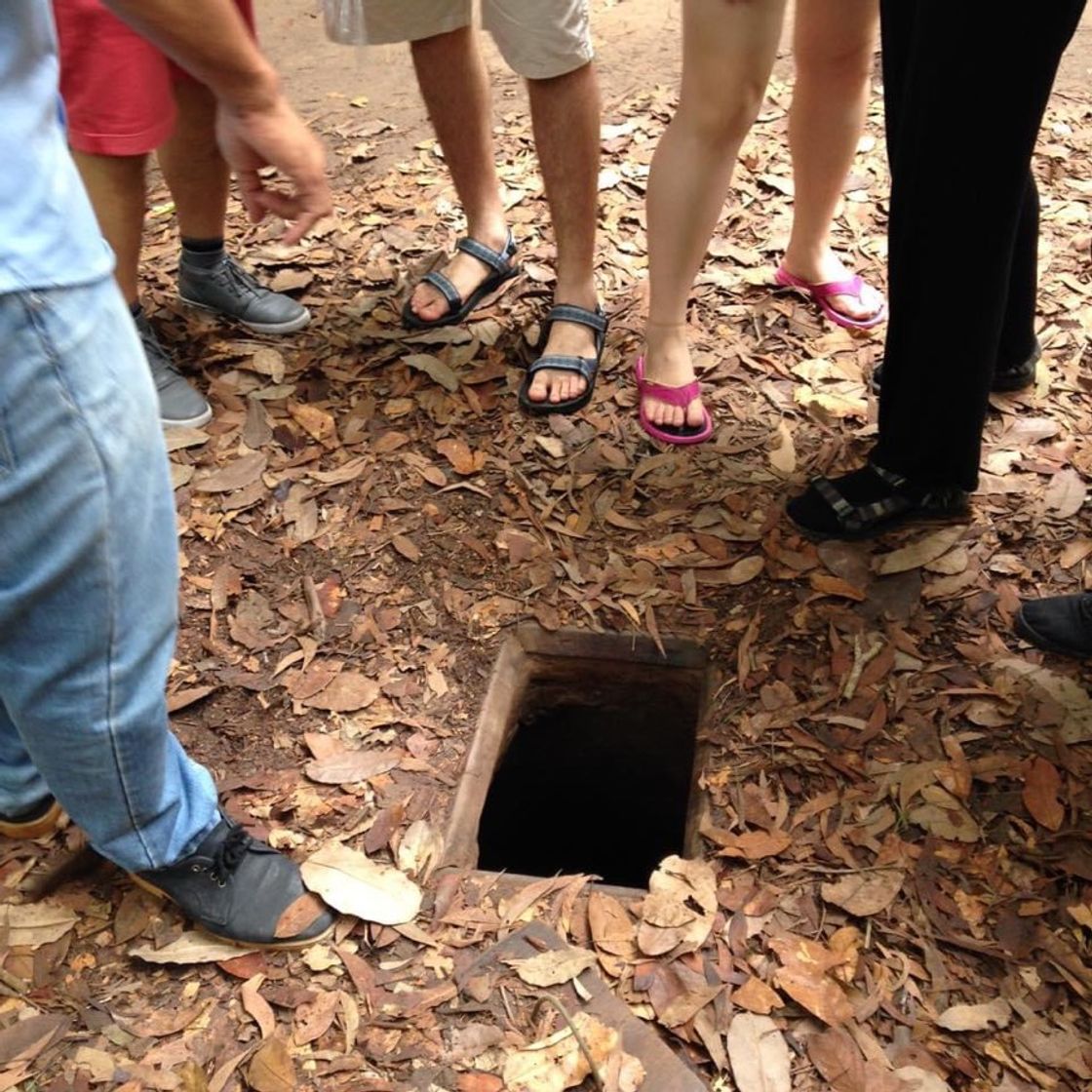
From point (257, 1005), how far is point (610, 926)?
70 cm

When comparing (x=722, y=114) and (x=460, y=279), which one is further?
(x=460, y=279)

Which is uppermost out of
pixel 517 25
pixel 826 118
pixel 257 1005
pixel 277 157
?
pixel 277 157

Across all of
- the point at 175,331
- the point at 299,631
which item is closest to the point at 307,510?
the point at 299,631

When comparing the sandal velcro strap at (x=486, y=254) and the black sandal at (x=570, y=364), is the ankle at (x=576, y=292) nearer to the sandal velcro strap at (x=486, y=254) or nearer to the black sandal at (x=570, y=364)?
the black sandal at (x=570, y=364)

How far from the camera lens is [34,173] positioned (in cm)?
123

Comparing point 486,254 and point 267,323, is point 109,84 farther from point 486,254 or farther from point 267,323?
point 486,254

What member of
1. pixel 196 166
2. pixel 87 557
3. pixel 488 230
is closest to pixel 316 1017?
pixel 87 557

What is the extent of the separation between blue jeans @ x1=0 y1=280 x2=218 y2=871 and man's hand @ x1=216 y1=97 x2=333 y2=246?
370 mm

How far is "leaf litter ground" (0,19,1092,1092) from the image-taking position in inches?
76.7

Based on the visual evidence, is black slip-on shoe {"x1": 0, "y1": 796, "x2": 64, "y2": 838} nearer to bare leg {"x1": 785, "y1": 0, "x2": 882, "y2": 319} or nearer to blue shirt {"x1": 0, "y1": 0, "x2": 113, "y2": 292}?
blue shirt {"x1": 0, "y1": 0, "x2": 113, "y2": 292}

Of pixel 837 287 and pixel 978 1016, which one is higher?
pixel 837 287

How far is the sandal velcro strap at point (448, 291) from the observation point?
3.47m

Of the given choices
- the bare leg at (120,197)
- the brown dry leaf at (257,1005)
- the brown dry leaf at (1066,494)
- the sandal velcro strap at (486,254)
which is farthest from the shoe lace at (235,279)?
the brown dry leaf at (1066,494)

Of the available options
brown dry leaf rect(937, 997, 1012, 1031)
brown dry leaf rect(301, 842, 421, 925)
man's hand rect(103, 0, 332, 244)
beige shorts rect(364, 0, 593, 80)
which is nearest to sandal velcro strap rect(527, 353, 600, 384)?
beige shorts rect(364, 0, 593, 80)
